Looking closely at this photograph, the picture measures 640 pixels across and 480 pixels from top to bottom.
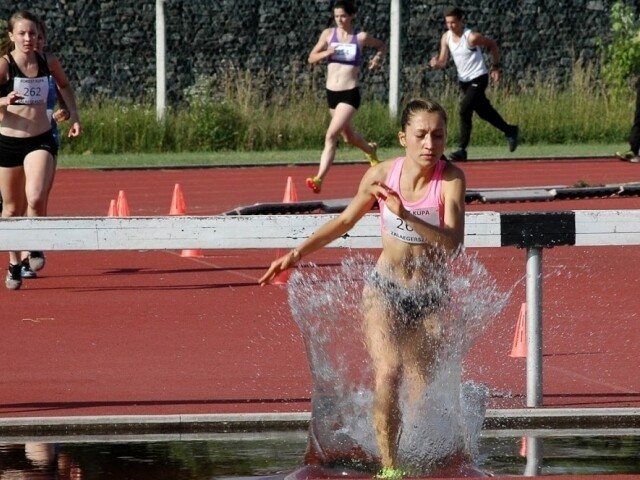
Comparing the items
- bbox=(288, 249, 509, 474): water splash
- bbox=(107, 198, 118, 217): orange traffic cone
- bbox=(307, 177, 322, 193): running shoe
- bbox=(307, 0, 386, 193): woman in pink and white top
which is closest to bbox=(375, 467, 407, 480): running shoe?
bbox=(288, 249, 509, 474): water splash

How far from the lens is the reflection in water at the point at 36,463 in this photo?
732cm

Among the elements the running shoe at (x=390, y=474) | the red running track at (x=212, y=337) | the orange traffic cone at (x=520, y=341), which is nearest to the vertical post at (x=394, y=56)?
the red running track at (x=212, y=337)

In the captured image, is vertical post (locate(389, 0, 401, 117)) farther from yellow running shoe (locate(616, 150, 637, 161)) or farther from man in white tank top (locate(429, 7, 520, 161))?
yellow running shoe (locate(616, 150, 637, 161))

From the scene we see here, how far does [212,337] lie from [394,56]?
20.4 m

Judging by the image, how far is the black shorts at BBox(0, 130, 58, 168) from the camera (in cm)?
1261

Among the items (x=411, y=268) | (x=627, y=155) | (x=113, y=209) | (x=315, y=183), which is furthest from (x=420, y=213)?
(x=627, y=155)

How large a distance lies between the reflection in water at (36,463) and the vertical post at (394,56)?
73.6 feet

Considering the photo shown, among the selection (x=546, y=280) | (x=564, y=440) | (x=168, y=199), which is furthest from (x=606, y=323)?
(x=168, y=199)

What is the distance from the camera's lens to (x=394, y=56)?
101ft

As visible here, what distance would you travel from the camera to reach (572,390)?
29.9ft

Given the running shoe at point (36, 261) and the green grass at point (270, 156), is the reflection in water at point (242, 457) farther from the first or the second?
the green grass at point (270, 156)

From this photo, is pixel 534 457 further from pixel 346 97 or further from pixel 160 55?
pixel 160 55

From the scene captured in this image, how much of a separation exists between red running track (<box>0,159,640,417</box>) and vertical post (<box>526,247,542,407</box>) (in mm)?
202

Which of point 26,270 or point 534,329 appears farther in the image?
point 26,270
